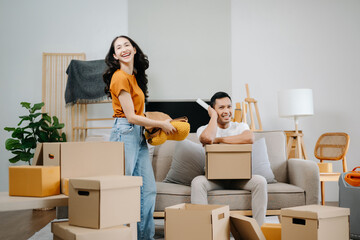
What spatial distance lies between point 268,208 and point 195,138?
89cm

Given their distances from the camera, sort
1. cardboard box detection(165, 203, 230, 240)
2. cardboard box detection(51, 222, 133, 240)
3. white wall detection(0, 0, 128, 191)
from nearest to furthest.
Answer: cardboard box detection(51, 222, 133, 240)
cardboard box detection(165, 203, 230, 240)
white wall detection(0, 0, 128, 191)


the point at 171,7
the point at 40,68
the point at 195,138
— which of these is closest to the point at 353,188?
the point at 195,138

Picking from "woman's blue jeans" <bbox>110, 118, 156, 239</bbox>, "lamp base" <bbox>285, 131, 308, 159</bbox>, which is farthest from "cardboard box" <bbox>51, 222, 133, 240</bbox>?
"lamp base" <bbox>285, 131, 308, 159</bbox>

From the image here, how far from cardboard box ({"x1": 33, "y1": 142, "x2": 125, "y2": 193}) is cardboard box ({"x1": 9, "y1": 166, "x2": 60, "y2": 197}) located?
5 cm

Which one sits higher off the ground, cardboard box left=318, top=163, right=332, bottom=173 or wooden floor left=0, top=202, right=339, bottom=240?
cardboard box left=318, top=163, right=332, bottom=173

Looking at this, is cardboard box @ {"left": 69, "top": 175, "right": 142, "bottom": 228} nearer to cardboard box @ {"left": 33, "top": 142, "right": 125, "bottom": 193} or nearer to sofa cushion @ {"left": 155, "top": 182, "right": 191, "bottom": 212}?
cardboard box @ {"left": 33, "top": 142, "right": 125, "bottom": 193}

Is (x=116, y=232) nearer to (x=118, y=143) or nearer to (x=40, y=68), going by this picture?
(x=118, y=143)

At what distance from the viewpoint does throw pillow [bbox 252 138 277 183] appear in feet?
9.24

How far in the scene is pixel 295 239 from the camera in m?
1.81

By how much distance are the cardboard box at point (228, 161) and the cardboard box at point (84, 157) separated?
80 centimetres

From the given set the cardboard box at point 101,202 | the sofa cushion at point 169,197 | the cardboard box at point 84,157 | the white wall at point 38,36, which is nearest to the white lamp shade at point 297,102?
the sofa cushion at point 169,197

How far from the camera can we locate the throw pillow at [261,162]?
2816 mm

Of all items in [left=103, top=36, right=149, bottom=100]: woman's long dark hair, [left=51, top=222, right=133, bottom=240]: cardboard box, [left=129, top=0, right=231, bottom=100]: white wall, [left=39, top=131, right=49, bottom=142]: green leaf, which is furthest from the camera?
[left=129, top=0, right=231, bottom=100]: white wall

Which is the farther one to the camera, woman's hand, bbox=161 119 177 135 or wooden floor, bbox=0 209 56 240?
wooden floor, bbox=0 209 56 240
